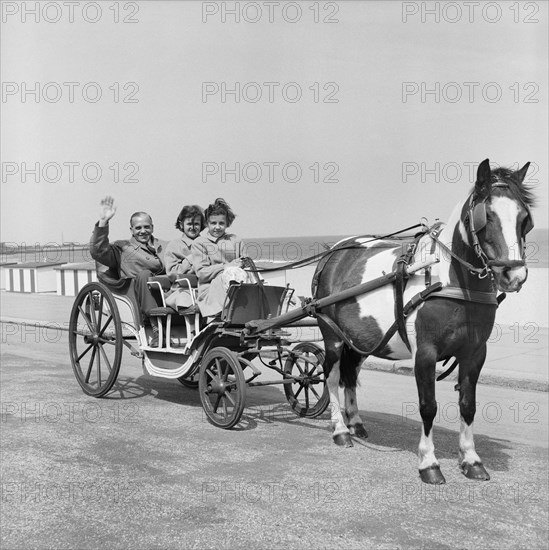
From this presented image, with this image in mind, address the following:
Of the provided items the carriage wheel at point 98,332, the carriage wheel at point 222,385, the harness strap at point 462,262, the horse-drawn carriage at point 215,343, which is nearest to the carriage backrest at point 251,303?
the horse-drawn carriage at point 215,343

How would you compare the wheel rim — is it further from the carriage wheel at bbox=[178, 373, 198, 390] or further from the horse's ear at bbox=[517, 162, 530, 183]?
the horse's ear at bbox=[517, 162, 530, 183]

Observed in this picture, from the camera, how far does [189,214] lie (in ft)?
28.8

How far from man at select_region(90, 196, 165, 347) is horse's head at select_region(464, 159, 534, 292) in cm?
441

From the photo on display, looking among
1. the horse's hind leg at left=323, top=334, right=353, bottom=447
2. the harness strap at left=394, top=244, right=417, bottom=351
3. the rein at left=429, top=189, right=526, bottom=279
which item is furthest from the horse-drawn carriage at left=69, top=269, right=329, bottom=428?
the rein at left=429, top=189, right=526, bottom=279

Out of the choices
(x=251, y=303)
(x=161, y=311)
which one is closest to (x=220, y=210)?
(x=251, y=303)

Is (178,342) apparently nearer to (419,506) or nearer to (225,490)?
(225,490)

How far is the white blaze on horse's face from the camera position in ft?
16.5

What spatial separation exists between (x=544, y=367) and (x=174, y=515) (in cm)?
743

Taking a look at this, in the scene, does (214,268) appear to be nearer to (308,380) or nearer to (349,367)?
(308,380)

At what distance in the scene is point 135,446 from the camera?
701cm

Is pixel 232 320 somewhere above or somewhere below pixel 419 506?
above

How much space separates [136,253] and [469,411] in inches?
186

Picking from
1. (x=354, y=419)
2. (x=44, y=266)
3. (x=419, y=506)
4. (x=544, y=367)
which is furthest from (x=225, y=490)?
(x=44, y=266)

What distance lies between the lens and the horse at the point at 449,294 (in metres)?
5.17
